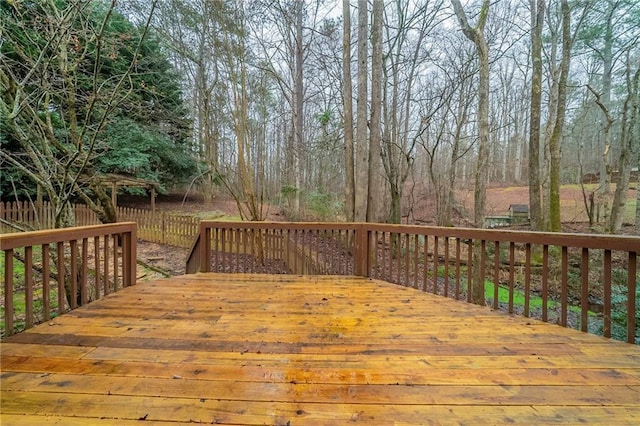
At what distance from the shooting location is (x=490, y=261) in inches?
275

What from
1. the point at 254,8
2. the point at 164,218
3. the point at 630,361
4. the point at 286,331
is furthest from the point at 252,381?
the point at 164,218

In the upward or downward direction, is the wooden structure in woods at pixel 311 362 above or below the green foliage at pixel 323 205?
below

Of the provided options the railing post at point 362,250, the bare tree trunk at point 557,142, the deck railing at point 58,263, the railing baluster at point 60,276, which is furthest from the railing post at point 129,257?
the bare tree trunk at point 557,142

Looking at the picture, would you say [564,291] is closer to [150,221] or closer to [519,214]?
[150,221]

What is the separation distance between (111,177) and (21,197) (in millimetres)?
3885

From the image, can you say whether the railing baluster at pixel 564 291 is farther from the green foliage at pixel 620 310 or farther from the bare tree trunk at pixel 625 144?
the bare tree trunk at pixel 625 144

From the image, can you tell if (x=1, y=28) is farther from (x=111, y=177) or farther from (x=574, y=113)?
(x=574, y=113)

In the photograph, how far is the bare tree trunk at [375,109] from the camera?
5.29 metres

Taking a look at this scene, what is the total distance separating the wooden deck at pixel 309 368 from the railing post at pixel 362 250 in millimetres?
1136

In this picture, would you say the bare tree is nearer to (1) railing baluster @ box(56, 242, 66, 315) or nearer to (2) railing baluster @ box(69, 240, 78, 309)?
(1) railing baluster @ box(56, 242, 66, 315)

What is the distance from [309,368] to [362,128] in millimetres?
4626

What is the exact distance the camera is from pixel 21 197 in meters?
10.1

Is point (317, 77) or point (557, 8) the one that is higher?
point (557, 8)

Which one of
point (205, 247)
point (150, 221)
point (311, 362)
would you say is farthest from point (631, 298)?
point (150, 221)
